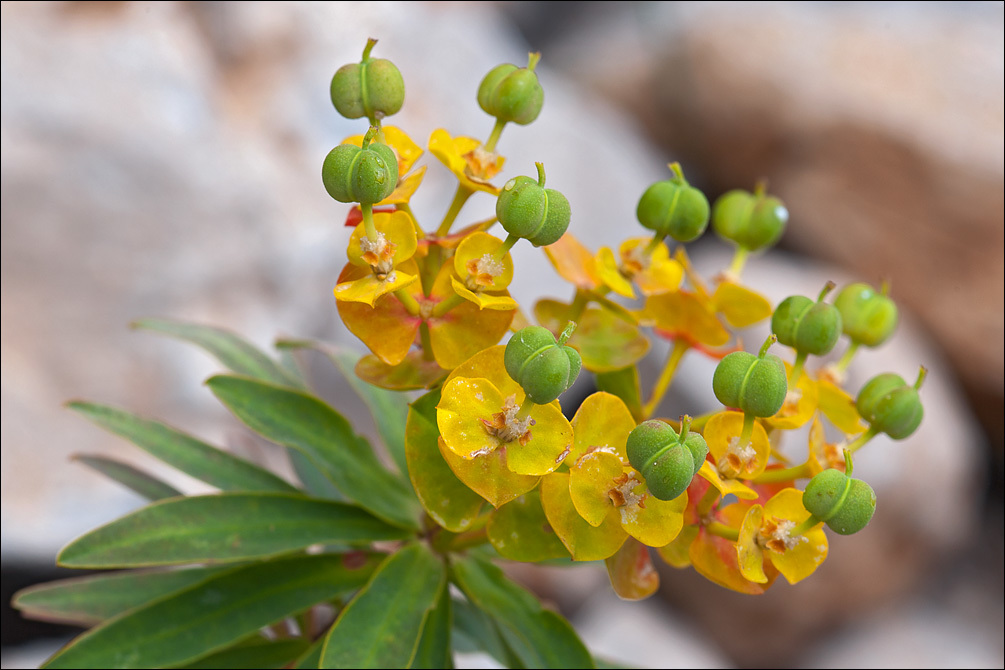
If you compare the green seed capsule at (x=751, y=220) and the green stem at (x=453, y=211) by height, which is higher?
the green seed capsule at (x=751, y=220)

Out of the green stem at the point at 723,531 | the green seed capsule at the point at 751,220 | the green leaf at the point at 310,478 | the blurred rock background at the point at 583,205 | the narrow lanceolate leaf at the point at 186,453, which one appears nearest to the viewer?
the green stem at the point at 723,531

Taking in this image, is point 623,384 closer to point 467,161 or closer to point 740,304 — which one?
point 740,304

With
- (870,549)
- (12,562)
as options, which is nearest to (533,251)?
(870,549)

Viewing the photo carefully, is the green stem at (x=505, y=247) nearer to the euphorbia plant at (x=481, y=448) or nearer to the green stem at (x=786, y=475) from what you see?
the euphorbia plant at (x=481, y=448)

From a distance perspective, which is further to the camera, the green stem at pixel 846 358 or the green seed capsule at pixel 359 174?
the green stem at pixel 846 358

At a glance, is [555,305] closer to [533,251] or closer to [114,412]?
[114,412]

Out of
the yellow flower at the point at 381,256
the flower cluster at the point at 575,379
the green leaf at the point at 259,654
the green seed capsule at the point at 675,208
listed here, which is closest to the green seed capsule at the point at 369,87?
the flower cluster at the point at 575,379

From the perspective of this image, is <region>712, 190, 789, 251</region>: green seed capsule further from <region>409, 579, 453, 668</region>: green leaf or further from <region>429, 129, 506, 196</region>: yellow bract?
<region>409, 579, 453, 668</region>: green leaf
